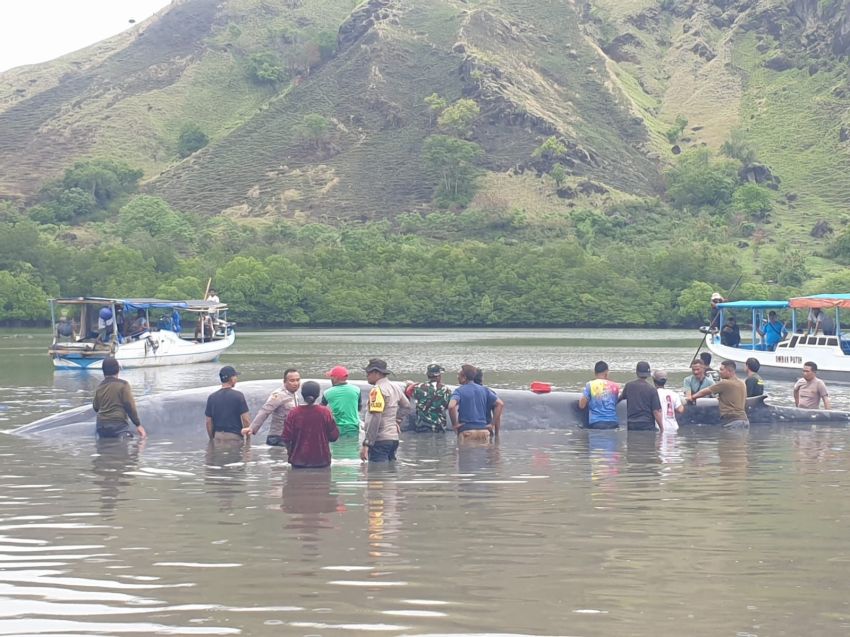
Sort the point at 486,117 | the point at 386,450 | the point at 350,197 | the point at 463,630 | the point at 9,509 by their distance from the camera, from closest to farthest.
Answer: the point at 463,630 → the point at 9,509 → the point at 386,450 → the point at 350,197 → the point at 486,117

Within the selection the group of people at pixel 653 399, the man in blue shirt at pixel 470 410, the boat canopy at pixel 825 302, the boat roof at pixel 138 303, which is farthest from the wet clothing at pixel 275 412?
the boat roof at pixel 138 303

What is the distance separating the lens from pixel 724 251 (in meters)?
137

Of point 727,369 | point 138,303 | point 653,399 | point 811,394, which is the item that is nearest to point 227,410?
point 653,399

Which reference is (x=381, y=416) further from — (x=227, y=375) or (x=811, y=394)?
(x=811, y=394)

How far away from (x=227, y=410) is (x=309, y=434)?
414 centimetres

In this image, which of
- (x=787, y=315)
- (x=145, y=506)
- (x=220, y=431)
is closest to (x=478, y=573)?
(x=145, y=506)

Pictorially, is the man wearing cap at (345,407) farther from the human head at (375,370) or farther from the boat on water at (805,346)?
the boat on water at (805,346)

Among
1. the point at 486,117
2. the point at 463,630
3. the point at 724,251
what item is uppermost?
the point at 486,117

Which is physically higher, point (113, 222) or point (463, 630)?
point (113, 222)

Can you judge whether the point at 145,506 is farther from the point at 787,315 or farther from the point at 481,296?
the point at 481,296

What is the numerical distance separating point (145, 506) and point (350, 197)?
541ft

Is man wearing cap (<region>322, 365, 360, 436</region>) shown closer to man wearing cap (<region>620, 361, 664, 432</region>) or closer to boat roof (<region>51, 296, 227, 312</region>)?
man wearing cap (<region>620, 361, 664, 432</region>)

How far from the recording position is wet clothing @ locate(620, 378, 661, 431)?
24.1 meters

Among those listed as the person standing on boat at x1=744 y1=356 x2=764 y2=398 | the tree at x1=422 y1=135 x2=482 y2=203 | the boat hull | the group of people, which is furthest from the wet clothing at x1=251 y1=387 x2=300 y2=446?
the tree at x1=422 y1=135 x2=482 y2=203
